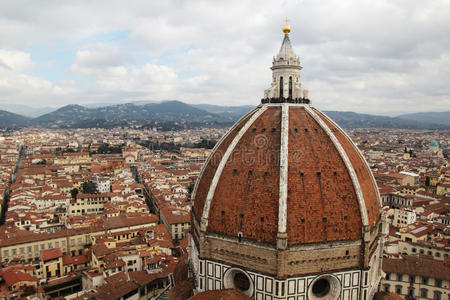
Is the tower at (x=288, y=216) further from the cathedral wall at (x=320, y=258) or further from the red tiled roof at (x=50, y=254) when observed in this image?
the red tiled roof at (x=50, y=254)

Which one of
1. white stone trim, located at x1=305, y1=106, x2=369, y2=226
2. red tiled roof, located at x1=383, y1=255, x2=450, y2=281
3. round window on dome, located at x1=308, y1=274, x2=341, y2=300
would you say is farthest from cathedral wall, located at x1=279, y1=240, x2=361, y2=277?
red tiled roof, located at x1=383, y1=255, x2=450, y2=281

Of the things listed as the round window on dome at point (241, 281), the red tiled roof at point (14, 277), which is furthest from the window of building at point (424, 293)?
the red tiled roof at point (14, 277)

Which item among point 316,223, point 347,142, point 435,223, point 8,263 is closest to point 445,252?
point 435,223

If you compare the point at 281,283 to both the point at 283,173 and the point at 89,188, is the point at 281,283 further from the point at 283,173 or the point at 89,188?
the point at 89,188

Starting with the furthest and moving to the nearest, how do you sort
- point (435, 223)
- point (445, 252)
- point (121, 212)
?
1. point (121, 212)
2. point (435, 223)
3. point (445, 252)

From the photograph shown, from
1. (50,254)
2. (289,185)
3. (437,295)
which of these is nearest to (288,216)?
(289,185)

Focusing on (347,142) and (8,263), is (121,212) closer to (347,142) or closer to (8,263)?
(8,263)
